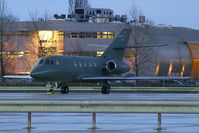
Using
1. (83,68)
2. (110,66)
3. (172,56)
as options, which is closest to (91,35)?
(172,56)

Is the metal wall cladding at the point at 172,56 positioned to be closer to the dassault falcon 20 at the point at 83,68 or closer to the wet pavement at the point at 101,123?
the dassault falcon 20 at the point at 83,68

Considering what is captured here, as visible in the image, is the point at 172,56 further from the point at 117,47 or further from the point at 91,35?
the point at 117,47

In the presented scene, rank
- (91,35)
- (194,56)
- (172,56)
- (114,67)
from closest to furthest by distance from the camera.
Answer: (114,67)
(172,56)
(194,56)
(91,35)

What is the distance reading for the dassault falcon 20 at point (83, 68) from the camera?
30.9 metres

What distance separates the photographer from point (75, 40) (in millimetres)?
92062

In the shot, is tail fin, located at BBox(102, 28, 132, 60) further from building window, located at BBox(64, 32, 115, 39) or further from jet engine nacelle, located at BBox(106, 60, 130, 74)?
building window, located at BBox(64, 32, 115, 39)

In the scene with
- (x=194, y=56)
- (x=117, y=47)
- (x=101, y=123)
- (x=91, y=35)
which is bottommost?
(x=194, y=56)

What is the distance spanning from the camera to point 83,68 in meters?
34.5

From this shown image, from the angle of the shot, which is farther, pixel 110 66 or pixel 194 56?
pixel 194 56

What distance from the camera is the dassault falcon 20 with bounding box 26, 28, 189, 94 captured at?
3092 centimetres

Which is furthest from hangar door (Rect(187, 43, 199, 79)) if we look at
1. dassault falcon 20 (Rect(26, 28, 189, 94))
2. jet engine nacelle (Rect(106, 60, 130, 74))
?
jet engine nacelle (Rect(106, 60, 130, 74))

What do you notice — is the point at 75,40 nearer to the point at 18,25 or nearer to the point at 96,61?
the point at 18,25

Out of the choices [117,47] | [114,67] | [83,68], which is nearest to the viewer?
[83,68]

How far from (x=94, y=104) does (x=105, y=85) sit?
872 inches
